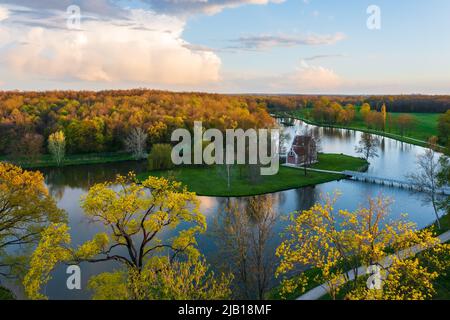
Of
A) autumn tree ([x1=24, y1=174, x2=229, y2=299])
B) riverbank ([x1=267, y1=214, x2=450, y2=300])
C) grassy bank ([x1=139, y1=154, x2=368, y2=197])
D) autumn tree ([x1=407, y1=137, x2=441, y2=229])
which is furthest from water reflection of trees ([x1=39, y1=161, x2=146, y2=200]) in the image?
autumn tree ([x1=407, y1=137, x2=441, y2=229])

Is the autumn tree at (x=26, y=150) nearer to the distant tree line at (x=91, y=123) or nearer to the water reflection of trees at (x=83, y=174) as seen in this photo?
the distant tree line at (x=91, y=123)

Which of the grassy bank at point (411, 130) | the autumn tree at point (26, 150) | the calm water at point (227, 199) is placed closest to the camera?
the calm water at point (227, 199)

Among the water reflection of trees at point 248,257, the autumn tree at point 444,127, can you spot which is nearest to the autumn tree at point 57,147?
the water reflection of trees at point 248,257

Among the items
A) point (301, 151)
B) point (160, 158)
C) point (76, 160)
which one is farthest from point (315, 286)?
point (76, 160)

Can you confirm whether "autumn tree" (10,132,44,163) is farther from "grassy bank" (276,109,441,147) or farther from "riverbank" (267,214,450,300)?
"grassy bank" (276,109,441,147)

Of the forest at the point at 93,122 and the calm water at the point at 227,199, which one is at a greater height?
the forest at the point at 93,122
